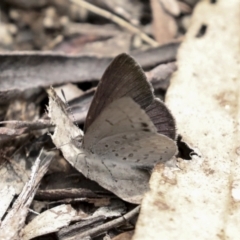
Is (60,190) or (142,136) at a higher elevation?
(142,136)

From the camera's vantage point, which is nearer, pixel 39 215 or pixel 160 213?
pixel 160 213

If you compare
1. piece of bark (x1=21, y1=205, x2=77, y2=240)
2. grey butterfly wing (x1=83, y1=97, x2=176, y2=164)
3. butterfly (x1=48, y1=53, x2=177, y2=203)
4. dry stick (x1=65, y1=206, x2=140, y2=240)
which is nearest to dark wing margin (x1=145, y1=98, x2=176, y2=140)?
butterfly (x1=48, y1=53, x2=177, y2=203)

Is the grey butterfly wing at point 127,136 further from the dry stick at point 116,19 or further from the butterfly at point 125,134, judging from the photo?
the dry stick at point 116,19

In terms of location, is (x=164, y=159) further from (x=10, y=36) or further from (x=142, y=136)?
(x=10, y=36)

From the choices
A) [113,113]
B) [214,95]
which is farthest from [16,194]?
[214,95]

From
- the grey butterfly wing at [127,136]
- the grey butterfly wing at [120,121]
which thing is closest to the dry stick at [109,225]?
the grey butterfly wing at [127,136]

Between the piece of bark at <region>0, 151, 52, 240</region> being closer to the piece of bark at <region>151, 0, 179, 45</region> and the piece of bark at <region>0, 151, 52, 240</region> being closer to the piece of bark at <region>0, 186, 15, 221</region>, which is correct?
the piece of bark at <region>0, 186, 15, 221</region>
